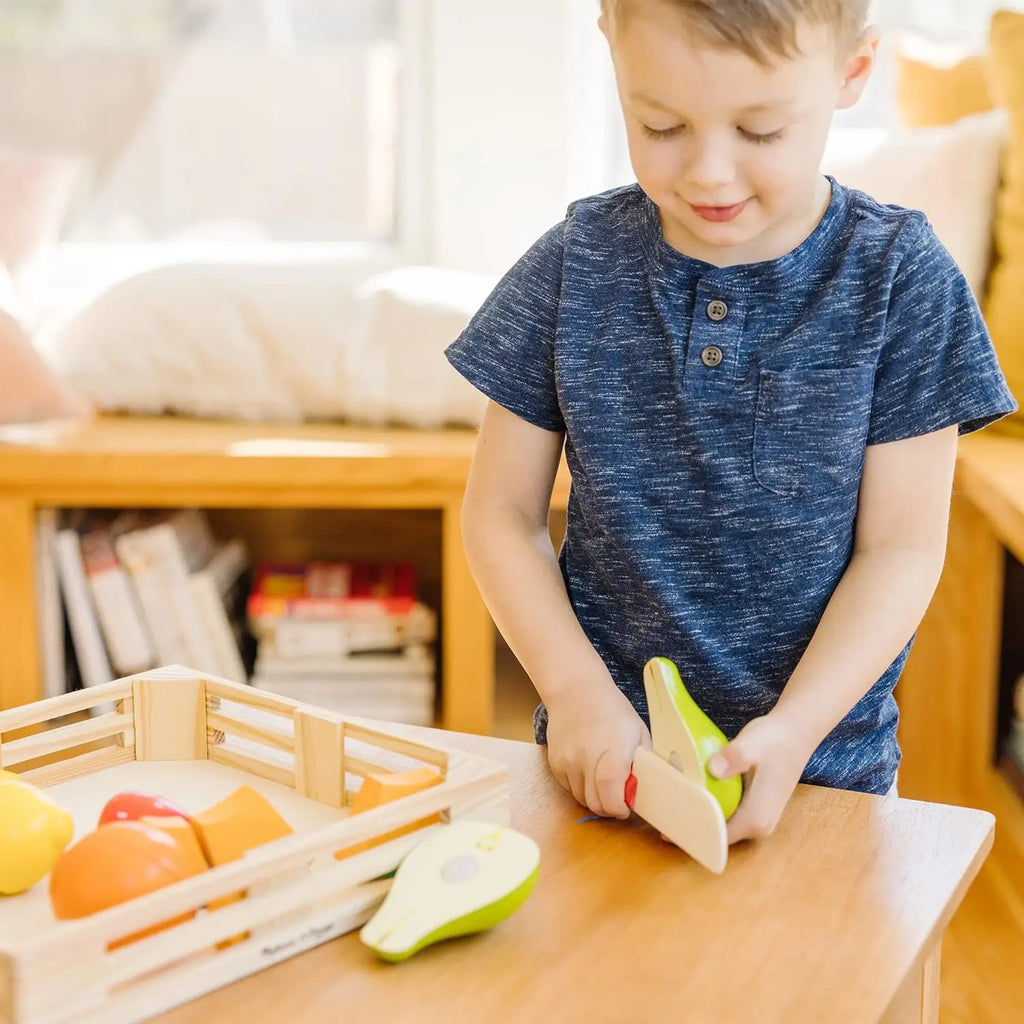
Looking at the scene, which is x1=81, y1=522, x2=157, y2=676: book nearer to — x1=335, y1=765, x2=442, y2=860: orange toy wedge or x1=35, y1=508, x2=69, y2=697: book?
x1=35, y1=508, x2=69, y2=697: book

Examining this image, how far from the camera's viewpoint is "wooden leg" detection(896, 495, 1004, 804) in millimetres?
1859

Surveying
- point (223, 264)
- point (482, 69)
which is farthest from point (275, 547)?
point (482, 69)

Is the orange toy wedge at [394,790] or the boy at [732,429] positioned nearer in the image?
the orange toy wedge at [394,790]

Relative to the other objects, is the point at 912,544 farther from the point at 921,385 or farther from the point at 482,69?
the point at 482,69

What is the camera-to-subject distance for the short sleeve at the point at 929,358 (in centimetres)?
85

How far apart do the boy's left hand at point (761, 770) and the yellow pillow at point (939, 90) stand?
1587mm

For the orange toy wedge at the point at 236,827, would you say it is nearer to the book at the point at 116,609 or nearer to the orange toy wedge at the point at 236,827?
the orange toy wedge at the point at 236,827

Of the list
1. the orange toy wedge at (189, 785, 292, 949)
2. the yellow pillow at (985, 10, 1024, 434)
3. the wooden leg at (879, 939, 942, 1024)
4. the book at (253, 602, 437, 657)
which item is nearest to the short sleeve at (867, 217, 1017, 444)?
the wooden leg at (879, 939, 942, 1024)

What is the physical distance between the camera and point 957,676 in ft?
6.23

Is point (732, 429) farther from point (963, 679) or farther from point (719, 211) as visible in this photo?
point (963, 679)

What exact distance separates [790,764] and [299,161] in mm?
1854

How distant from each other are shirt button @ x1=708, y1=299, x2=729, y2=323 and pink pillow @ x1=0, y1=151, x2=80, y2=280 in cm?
155

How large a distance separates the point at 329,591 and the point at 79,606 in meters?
0.33

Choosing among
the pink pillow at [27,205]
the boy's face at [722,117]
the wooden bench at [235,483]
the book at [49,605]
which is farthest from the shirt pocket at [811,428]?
the pink pillow at [27,205]
